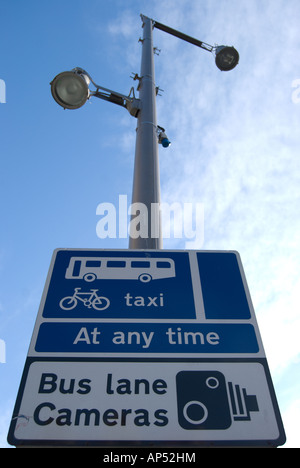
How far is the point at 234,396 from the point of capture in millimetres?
1307

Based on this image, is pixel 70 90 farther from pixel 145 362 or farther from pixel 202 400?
pixel 202 400

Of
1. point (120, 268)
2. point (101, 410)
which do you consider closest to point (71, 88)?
point (120, 268)

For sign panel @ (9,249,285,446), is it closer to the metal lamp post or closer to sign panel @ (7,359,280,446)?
sign panel @ (7,359,280,446)

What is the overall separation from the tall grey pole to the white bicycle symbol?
665 mm

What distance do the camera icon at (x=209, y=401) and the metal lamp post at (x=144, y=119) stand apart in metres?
1.04

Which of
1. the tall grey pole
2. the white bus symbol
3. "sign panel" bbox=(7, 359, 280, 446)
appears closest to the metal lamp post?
the tall grey pole

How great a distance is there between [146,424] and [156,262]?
81cm

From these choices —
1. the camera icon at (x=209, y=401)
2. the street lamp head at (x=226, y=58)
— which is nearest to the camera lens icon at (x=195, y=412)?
the camera icon at (x=209, y=401)

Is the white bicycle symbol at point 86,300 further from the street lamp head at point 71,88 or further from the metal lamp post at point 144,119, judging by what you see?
the street lamp head at point 71,88

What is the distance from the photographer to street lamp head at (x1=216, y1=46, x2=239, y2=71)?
4.41m
